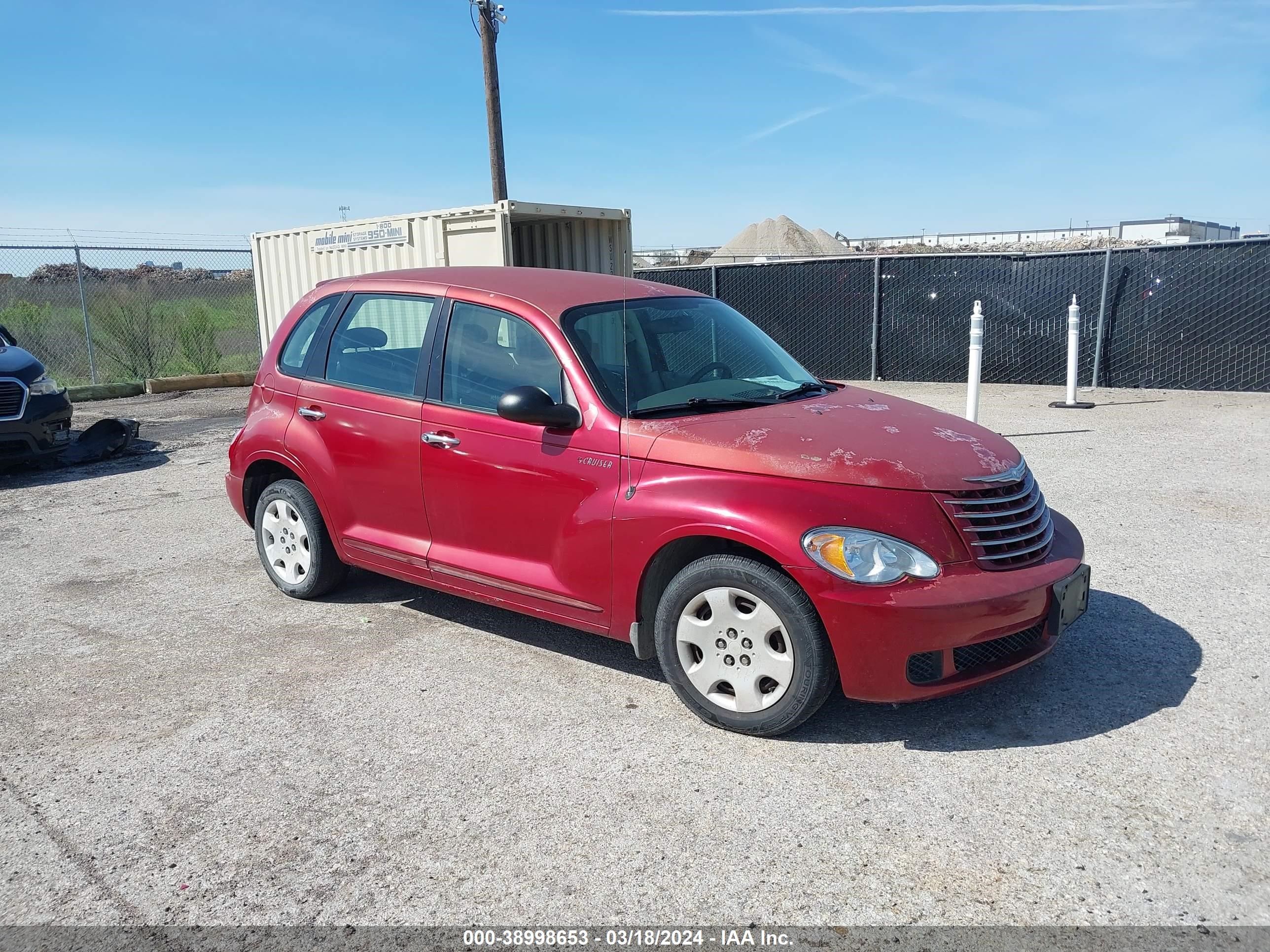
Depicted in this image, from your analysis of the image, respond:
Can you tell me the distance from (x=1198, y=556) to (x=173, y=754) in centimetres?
574

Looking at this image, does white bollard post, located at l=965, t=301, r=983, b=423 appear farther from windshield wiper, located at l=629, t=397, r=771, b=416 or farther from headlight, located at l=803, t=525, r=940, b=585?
headlight, located at l=803, t=525, r=940, b=585

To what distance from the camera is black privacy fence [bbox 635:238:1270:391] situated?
1331cm

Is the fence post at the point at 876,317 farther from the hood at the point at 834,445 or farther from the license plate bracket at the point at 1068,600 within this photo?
the license plate bracket at the point at 1068,600

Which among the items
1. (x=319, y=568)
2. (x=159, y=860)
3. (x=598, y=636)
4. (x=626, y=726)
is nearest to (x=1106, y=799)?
(x=626, y=726)

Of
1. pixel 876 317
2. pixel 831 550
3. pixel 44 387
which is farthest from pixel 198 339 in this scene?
pixel 831 550

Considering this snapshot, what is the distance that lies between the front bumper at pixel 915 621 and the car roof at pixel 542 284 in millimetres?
1825

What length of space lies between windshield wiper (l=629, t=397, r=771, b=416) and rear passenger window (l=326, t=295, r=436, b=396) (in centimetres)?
131

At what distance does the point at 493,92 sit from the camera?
17.8m

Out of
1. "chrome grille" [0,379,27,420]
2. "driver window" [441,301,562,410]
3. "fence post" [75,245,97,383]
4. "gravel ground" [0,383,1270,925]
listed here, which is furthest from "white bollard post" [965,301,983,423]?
"fence post" [75,245,97,383]

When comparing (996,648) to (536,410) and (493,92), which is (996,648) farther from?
(493,92)

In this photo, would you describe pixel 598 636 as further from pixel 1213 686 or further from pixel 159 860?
pixel 1213 686

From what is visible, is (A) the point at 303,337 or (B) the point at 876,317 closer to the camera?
(A) the point at 303,337

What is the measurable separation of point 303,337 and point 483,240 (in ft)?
18.8

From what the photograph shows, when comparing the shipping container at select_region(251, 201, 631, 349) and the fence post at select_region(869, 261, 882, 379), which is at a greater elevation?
the shipping container at select_region(251, 201, 631, 349)
